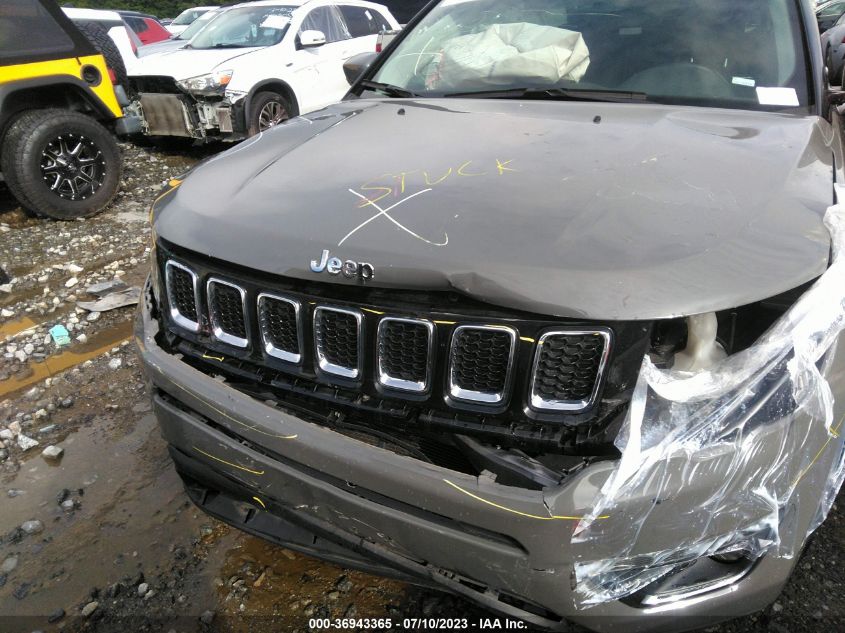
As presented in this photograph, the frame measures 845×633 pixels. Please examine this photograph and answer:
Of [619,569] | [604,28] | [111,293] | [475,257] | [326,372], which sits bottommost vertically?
[111,293]

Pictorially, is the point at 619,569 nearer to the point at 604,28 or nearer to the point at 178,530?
the point at 178,530

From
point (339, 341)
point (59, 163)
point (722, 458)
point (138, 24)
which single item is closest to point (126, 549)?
point (339, 341)

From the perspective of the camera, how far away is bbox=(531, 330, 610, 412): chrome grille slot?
4.32 ft

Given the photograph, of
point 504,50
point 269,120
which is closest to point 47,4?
point 269,120

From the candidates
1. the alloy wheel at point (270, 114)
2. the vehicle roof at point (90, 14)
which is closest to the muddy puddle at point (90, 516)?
the alloy wheel at point (270, 114)

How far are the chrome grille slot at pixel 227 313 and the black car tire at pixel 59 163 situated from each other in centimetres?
445

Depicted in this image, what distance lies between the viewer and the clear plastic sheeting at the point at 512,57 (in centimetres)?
245

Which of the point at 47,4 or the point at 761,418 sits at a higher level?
the point at 47,4

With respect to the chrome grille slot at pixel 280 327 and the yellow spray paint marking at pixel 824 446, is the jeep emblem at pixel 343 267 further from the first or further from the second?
the yellow spray paint marking at pixel 824 446

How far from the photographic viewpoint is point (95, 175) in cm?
569

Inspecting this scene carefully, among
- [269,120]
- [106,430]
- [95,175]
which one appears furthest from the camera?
[269,120]

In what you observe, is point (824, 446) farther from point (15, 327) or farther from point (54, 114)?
point (54, 114)

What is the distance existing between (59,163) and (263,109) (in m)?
2.29

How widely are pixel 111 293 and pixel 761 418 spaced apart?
408 cm
